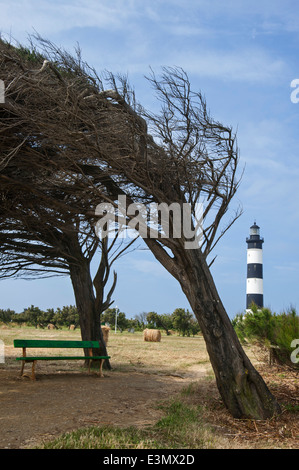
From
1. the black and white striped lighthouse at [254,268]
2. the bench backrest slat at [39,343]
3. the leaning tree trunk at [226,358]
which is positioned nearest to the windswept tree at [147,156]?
the leaning tree trunk at [226,358]

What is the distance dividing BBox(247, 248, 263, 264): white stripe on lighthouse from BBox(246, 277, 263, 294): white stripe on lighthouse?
2.63 meters

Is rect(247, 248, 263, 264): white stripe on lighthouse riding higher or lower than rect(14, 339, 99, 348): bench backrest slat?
higher

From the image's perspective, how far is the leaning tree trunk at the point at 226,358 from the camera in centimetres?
771

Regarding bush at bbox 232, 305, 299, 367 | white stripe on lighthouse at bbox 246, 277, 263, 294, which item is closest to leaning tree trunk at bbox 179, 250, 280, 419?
bush at bbox 232, 305, 299, 367

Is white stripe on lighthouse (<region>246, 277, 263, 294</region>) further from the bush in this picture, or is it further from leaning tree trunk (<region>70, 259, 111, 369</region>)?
leaning tree trunk (<region>70, 259, 111, 369</region>)

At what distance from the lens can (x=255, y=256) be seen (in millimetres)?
45031

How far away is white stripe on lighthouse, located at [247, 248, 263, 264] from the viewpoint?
4484 centimetres

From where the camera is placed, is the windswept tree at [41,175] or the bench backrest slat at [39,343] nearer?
the windswept tree at [41,175]

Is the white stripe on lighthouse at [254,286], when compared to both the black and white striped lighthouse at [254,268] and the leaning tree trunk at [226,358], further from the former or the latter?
the leaning tree trunk at [226,358]

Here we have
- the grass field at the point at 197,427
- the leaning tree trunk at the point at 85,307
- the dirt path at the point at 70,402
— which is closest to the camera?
the grass field at the point at 197,427

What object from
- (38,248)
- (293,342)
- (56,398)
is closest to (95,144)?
(56,398)

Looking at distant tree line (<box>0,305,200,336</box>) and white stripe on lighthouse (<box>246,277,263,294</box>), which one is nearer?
distant tree line (<box>0,305,200,336</box>)

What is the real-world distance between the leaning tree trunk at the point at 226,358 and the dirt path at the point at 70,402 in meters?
1.31

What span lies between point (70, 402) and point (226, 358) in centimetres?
277
